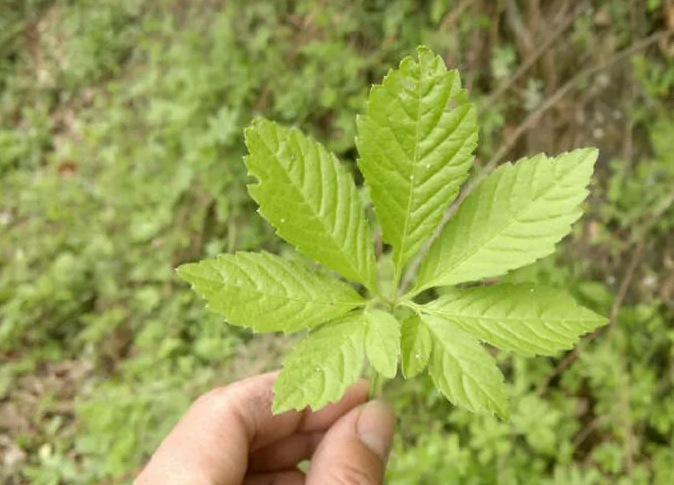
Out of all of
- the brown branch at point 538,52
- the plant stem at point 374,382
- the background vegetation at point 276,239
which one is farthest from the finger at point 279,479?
the brown branch at point 538,52

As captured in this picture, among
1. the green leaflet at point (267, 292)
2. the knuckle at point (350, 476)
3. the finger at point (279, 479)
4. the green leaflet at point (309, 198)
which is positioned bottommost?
the finger at point (279, 479)

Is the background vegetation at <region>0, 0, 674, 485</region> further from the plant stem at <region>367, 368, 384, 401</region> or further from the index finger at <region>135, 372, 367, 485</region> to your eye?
the plant stem at <region>367, 368, 384, 401</region>

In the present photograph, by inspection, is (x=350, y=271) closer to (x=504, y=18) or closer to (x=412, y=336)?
(x=412, y=336)

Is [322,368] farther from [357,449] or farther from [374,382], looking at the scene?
[357,449]

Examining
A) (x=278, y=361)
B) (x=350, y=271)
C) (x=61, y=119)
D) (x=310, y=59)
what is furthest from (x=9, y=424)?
(x=350, y=271)

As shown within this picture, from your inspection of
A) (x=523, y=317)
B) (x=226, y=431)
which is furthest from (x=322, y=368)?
(x=226, y=431)

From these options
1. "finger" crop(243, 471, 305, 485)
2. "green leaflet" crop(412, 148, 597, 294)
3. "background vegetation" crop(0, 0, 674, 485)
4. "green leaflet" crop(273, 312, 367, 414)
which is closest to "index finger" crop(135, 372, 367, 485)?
"finger" crop(243, 471, 305, 485)

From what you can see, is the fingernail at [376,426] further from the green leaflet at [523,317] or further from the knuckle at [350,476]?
the green leaflet at [523,317]
